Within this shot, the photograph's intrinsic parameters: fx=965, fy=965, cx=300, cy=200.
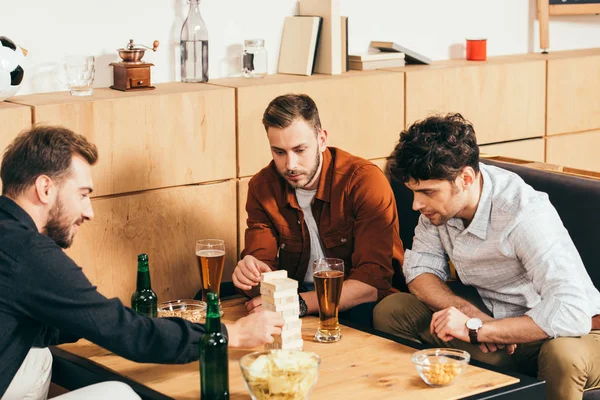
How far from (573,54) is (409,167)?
2402mm

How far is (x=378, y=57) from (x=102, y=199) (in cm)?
146

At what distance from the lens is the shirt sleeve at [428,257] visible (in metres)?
3.14

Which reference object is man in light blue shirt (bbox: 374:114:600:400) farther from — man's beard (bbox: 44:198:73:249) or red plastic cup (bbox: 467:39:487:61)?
red plastic cup (bbox: 467:39:487:61)

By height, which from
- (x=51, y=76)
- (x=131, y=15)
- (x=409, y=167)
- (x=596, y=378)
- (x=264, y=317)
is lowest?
(x=596, y=378)

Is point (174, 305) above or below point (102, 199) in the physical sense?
below

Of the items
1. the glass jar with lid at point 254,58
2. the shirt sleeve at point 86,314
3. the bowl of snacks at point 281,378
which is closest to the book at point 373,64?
the glass jar with lid at point 254,58

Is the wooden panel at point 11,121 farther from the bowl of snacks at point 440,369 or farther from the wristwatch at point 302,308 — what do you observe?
the bowl of snacks at point 440,369

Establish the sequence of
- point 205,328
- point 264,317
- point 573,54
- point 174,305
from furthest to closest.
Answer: point 573,54 < point 174,305 < point 264,317 < point 205,328

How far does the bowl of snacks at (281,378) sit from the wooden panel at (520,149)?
2503 mm

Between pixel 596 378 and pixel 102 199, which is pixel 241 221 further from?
pixel 596 378

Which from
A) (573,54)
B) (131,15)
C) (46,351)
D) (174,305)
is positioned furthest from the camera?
(573,54)

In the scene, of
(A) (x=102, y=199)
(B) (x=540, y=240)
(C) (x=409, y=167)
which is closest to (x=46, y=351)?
(A) (x=102, y=199)

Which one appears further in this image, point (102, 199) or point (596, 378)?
point (102, 199)

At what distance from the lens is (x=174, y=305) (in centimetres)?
296
